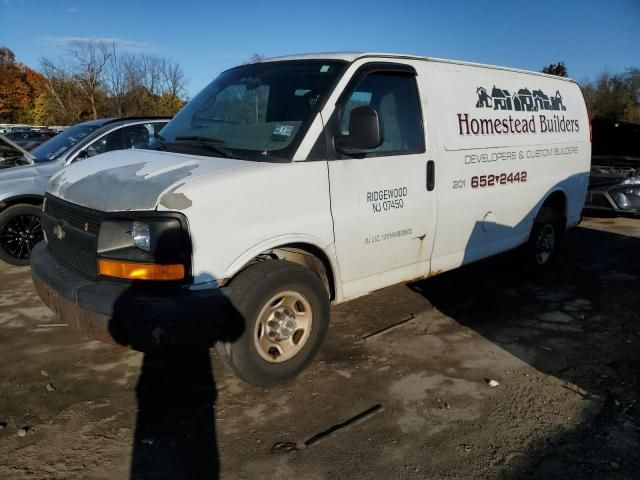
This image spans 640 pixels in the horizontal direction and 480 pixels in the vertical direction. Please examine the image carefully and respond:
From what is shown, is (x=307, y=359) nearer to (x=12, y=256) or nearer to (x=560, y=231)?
(x=560, y=231)

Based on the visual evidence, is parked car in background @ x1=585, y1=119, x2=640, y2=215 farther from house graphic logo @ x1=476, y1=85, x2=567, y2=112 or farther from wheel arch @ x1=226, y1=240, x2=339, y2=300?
wheel arch @ x1=226, y1=240, x2=339, y2=300

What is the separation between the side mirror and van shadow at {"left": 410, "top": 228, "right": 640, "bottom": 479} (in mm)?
2060

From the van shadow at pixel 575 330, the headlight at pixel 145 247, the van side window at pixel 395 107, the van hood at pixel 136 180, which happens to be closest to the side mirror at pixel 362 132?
the van side window at pixel 395 107

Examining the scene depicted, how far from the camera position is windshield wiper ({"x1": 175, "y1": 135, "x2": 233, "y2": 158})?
11.3ft

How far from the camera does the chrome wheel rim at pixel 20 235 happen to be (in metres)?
6.14

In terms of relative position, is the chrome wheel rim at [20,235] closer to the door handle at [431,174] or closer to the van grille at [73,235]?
the van grille at [73,235]

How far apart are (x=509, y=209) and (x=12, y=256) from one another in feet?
19.1

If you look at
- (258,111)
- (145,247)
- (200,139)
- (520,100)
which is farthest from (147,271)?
(520,100)

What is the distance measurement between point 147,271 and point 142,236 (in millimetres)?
201

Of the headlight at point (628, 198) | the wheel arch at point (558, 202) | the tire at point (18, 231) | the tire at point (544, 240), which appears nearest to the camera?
the tire at point (544, 240)

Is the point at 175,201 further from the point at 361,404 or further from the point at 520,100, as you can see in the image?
the point at 520,100

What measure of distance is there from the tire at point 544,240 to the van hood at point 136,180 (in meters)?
3.84

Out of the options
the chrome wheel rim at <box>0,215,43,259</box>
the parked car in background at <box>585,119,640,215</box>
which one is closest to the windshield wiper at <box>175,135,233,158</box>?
the chrome wheel rim at <box>0,215,43,259</box>

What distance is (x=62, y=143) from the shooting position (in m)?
6.91
